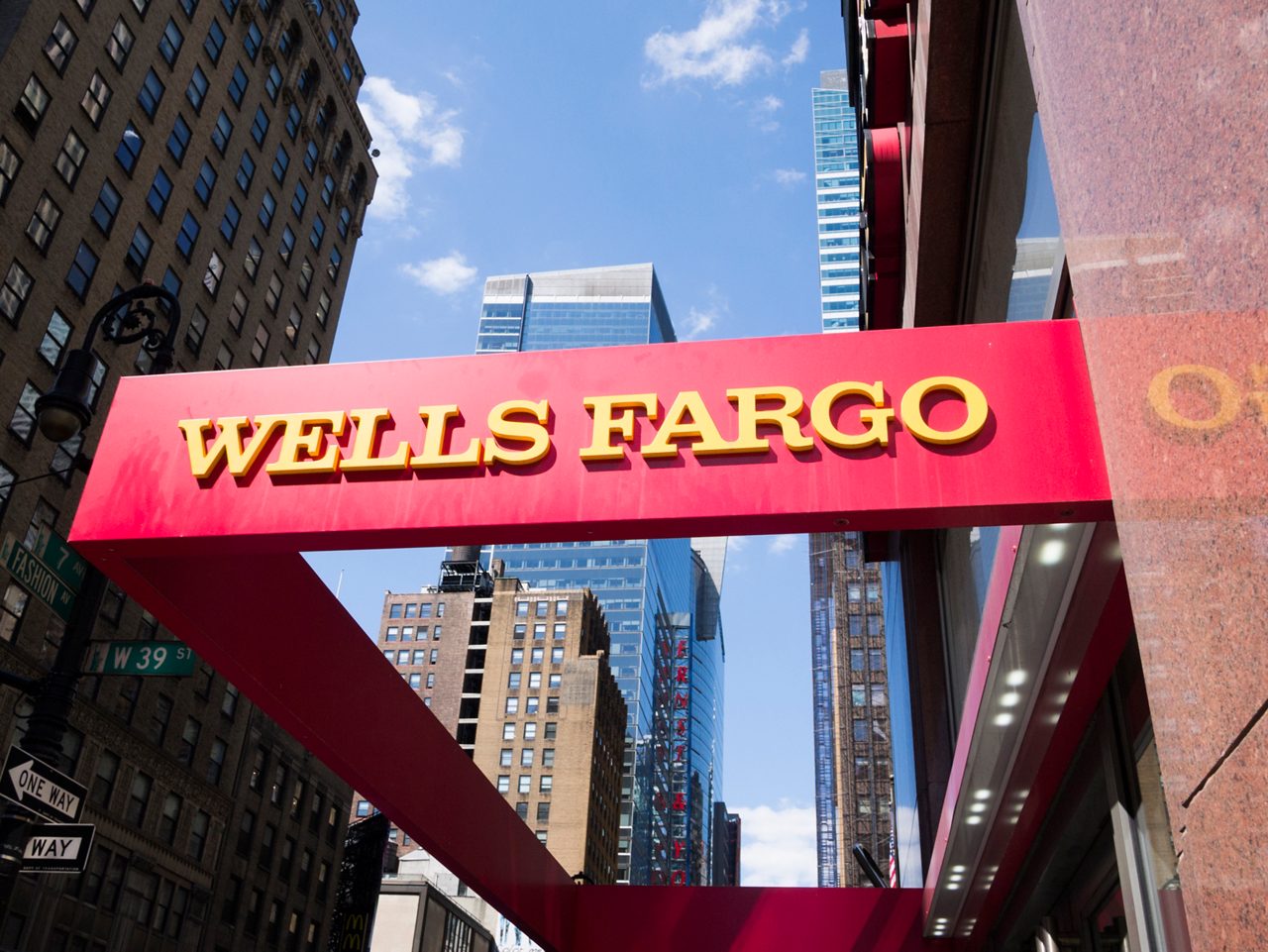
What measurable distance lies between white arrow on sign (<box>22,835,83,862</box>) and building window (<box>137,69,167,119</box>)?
127 ft

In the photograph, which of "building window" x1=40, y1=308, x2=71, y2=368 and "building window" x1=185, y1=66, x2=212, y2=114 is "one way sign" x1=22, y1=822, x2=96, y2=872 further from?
"building window" x1=185, y1=66, x2=212, y2=114

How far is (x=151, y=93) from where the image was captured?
43.0 m

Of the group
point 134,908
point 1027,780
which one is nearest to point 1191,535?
point 1027,780

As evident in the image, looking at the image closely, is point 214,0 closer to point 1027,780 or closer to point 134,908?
point 134,908

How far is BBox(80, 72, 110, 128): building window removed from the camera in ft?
127

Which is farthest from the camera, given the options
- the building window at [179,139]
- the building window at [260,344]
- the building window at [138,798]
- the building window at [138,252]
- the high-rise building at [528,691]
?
the high-rise building at [528,691]

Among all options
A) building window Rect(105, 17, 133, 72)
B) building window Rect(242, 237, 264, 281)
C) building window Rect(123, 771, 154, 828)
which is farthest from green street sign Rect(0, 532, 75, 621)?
building window Rect(242, 237, 264, 281)

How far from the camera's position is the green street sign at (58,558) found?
9.80 metres

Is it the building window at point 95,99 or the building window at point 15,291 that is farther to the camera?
the building window at point 95,99

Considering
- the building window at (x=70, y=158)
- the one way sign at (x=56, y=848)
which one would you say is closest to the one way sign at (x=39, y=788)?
the one way sign at (x=56, y=848)

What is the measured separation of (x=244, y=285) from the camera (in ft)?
164

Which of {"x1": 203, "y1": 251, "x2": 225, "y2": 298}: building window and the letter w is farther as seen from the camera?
{"x1": 203, "y1": 251, "x2": 225, "y2": 298}: building window

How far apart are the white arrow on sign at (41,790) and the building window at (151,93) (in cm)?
3871

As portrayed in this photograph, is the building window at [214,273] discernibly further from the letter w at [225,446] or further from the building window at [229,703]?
the letter w at [225,446]
